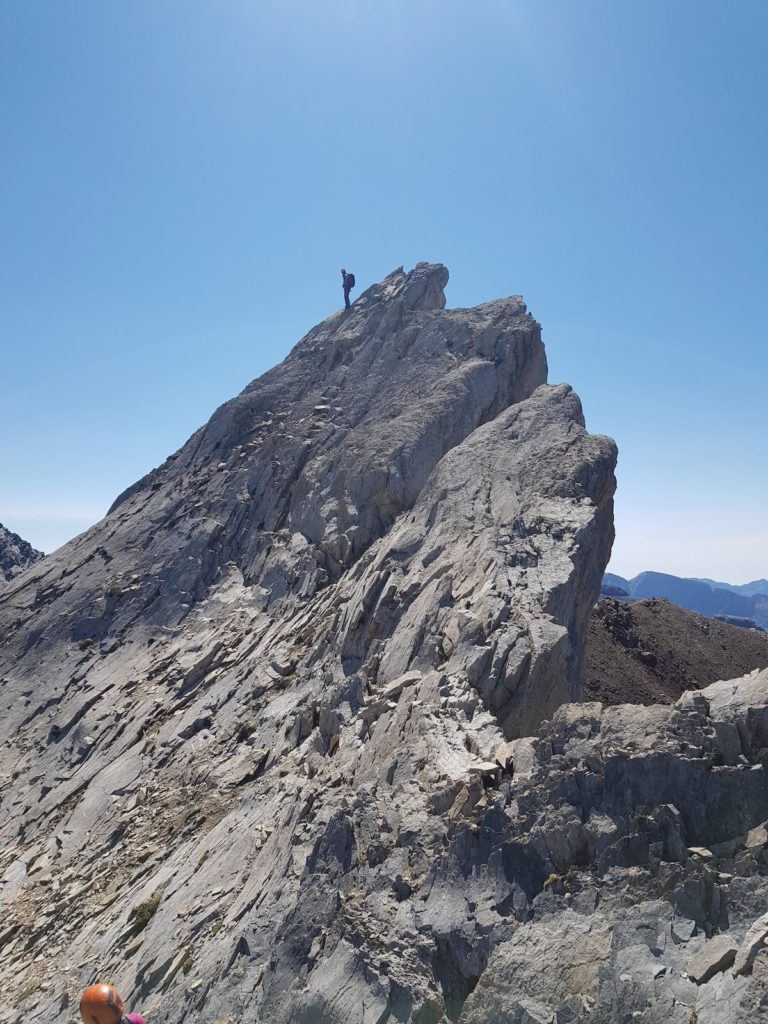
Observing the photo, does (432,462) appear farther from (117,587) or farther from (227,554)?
(117,587)

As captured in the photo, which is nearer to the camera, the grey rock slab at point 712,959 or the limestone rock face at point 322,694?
the grey rock slab at point 712,959

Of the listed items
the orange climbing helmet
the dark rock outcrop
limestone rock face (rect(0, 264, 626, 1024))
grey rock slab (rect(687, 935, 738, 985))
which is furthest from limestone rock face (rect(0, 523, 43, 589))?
grey rock slab (rect(687, 935, 738, 985))

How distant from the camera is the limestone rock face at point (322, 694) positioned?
1110 cm

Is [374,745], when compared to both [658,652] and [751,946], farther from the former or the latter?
[658,652]

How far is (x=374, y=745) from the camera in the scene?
15297mm

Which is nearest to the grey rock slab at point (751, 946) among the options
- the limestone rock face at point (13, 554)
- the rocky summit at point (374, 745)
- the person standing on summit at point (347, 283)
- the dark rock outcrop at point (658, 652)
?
the rocky summit at point (374, 745)

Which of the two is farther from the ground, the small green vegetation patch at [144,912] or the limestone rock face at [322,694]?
the limestone rock face at [322,694]

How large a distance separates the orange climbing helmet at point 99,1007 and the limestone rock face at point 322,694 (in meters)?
3.75

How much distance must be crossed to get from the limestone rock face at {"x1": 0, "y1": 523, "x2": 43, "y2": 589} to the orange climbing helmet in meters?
70.4

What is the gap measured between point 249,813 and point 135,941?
334cm

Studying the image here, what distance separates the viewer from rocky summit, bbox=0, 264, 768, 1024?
9.58m

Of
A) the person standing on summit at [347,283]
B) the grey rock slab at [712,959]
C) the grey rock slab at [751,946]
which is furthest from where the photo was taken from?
the person standing on summit at [347,283]

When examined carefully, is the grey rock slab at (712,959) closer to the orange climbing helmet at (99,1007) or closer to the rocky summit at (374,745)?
the rocky summit at (374,745)

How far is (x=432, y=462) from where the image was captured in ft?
90.3
